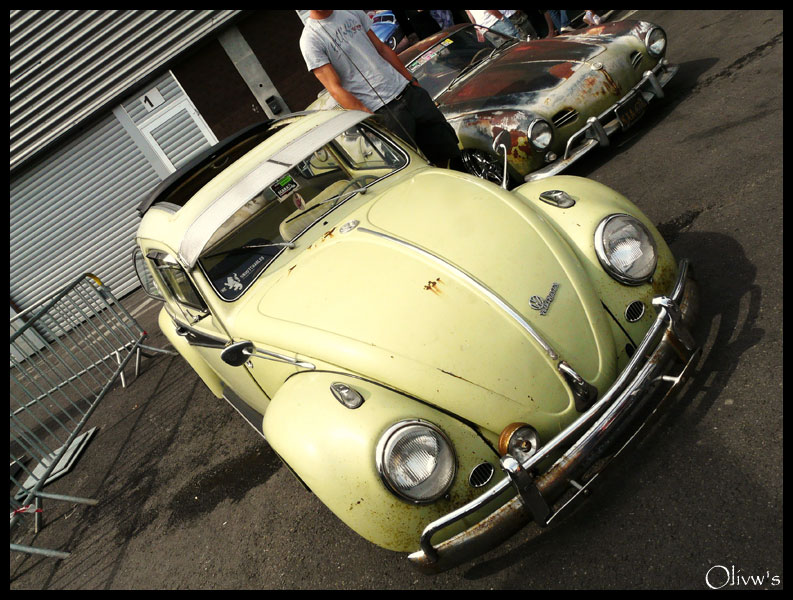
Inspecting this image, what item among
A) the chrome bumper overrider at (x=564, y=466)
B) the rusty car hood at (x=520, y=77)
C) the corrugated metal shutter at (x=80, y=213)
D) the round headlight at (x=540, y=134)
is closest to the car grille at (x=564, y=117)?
the round headlight at (x=540, y=134)

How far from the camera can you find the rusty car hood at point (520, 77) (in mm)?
5465

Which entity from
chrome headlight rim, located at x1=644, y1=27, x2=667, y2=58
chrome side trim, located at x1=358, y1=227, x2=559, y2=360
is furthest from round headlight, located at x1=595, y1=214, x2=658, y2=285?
chrome headlight rim, located at x1=644, y1=27, x2=667, y2=58

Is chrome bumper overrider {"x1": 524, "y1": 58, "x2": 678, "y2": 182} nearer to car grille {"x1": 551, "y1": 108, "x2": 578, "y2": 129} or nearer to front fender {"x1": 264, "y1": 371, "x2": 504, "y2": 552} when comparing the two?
car grille {"x1": 551, "y1": 108, "x2": 578, "y2": 129}

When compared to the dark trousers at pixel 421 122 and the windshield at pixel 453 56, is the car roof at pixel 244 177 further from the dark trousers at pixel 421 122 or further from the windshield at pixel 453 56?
the windshield at pixel 453 56

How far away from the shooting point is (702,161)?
4.69 m

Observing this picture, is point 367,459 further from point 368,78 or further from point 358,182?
point 368,78

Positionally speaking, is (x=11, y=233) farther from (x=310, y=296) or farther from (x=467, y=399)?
(x=467, y=399)

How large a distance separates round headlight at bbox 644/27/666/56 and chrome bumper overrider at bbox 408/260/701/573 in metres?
4.08

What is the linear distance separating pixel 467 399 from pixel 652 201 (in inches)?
115

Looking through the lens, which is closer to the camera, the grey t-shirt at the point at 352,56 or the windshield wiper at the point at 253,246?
the windshield wiper at the point at 253,246

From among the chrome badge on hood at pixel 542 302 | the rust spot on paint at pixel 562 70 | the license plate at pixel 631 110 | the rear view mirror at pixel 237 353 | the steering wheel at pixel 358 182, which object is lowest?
the license plate at pixel 631 110

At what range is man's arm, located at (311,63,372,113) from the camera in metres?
4.62

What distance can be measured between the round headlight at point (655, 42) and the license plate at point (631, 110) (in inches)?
19.2
